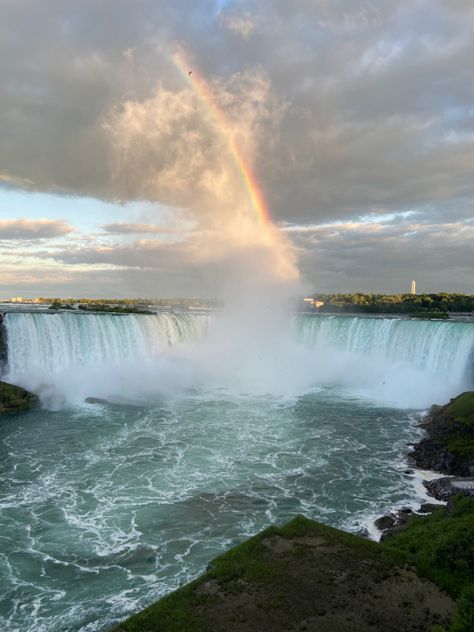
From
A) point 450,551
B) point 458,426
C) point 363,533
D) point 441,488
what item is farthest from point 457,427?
point 450,551

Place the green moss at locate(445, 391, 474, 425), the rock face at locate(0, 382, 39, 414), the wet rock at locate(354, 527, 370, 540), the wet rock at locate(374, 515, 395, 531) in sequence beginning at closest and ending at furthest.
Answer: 1. the wet rock at locate(354, 527, 370, 540)
2. the wet rock at locate(374, 515, 395, 531)
3. the green moss at locate(445, 391, 474, 425)
4. the rock face at locate(0, 382, 39, 414)

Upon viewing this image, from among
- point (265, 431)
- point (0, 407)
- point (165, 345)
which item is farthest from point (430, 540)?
point (165, 345)

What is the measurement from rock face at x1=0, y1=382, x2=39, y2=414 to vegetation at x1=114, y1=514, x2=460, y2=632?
68.2 ft

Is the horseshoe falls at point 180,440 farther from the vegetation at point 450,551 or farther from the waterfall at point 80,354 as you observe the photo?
the vegetation at point 450,551

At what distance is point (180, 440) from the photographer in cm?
2042

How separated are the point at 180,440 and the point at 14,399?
11539mm

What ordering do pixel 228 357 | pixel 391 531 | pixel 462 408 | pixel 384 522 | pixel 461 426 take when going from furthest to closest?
pixel 228 357 < pixel 462 408 < pixel 461 426 < pixel 384 522 < pixel 391 531

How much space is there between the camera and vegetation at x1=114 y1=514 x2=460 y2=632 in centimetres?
681

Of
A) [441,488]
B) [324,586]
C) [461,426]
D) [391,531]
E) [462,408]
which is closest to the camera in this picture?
[324,586]

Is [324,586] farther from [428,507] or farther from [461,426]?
[461,426]

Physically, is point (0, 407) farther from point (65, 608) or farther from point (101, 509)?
point (65, 608)

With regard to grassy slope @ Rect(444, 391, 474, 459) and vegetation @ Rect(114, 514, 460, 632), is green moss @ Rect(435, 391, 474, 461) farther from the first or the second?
vegetation @ Rect(114, 514, 460, 632)

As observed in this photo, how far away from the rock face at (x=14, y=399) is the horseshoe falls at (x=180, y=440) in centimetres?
86

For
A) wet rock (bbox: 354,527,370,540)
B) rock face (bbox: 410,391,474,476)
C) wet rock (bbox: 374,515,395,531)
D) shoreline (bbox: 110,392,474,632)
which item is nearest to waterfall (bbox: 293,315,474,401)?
rock face (bbox: 410,391,474,476)
